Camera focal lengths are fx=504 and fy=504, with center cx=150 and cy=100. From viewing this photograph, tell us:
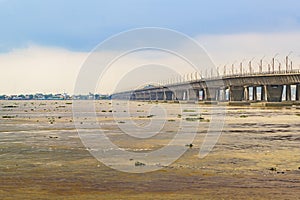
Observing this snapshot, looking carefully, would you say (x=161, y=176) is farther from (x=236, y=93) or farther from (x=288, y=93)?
(x=236, y=93)

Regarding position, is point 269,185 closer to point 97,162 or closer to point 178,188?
point 178,188

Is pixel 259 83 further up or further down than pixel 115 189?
further up

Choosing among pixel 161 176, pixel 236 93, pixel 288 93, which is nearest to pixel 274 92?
pixel 288 93

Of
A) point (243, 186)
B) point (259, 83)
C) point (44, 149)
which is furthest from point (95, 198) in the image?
point (259, 83)

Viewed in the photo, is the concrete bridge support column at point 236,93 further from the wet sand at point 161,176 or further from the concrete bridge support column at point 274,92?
the wet sand at point 161,176

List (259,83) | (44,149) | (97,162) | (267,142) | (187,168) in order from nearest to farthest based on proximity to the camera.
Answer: (187,168)
(97,162)
(44,149)
(267,142)
(259,83)

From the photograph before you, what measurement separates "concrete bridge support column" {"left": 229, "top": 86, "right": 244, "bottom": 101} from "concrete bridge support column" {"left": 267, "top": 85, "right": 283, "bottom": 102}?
25.5m

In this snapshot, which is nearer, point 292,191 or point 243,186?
point 292,191

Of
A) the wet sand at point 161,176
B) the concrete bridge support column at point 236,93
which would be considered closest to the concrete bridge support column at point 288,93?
the concrete bridge support column at point 236,93

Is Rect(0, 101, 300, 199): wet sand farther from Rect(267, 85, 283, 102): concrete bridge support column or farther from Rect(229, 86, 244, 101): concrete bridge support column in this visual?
Rect(229, 86, 244, 101): concrete bridge support column

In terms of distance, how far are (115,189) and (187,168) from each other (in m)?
5.94

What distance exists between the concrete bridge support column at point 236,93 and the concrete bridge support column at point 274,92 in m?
25.5

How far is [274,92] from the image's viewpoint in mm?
149000

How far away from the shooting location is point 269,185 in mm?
18859
